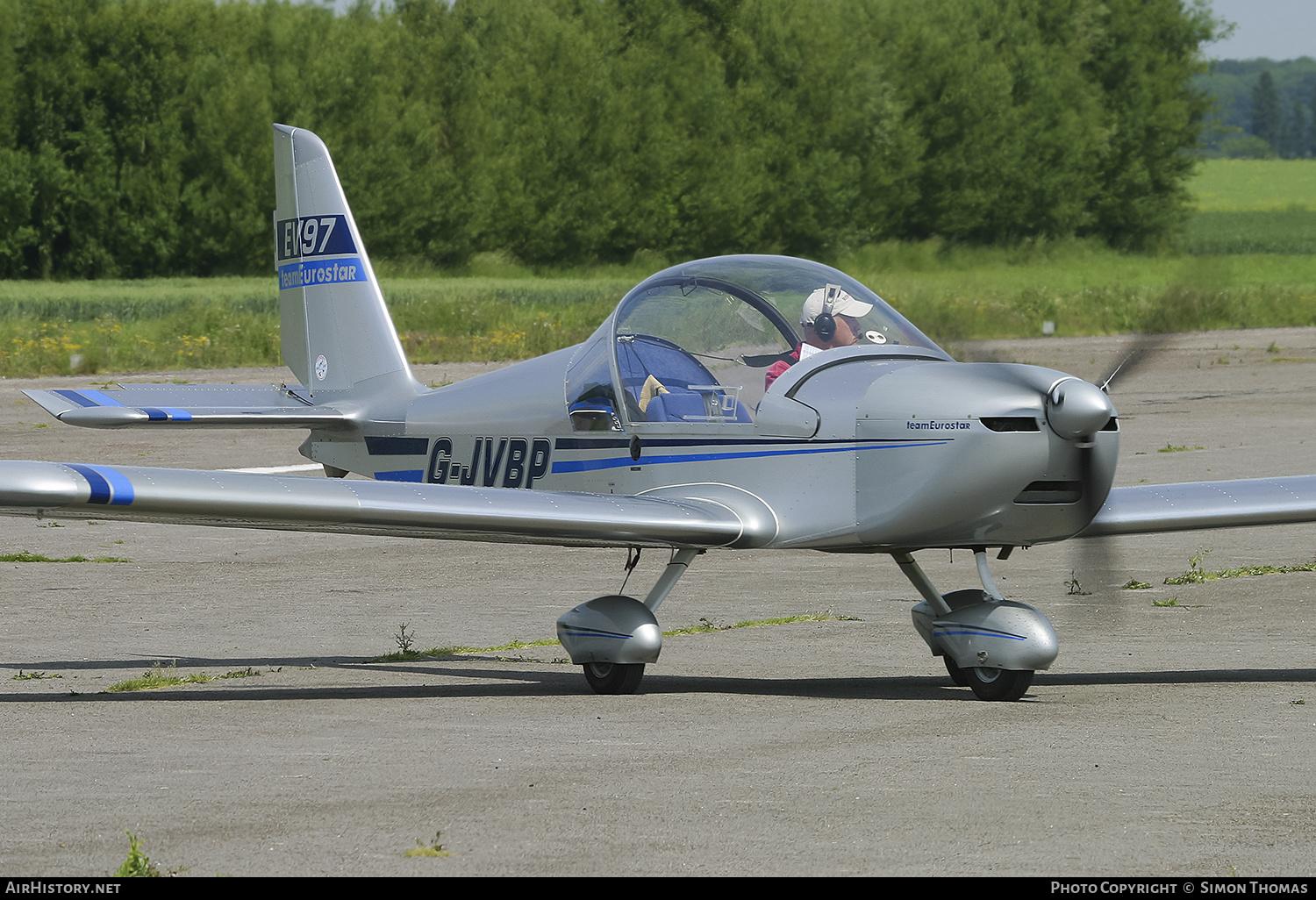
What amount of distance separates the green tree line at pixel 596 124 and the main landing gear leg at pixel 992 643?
68763 mm

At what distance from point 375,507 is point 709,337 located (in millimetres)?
2024

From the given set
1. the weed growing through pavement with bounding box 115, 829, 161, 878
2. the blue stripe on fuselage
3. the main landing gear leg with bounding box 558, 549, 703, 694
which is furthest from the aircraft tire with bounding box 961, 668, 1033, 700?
the weed growing through pavement with bounding box 115, 829, 161, 878

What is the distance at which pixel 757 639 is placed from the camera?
10602 mm

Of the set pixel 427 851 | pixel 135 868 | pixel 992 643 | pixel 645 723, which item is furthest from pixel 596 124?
pixel 135 868

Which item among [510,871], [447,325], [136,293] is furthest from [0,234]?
[510,871]

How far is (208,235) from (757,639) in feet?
228

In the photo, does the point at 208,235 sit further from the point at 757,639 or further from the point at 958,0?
the point at 757,639

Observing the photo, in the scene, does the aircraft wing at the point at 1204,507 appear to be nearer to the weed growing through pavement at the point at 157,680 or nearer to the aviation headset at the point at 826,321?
the aviation headset at the point at 826,321

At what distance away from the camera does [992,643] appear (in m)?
8.47

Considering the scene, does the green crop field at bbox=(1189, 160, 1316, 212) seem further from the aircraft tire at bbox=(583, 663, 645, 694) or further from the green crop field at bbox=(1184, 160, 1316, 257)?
the aircraft tire at bbox=(583, 663, 645, 694)

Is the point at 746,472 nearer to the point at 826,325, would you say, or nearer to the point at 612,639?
the point at 826,325

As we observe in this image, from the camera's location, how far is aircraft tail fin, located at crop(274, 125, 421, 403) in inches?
476

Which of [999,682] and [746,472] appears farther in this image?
[746,472]

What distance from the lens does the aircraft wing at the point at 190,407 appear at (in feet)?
34.9
